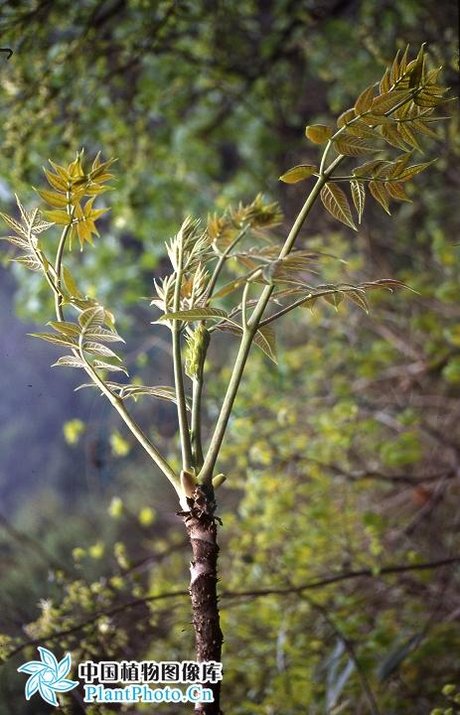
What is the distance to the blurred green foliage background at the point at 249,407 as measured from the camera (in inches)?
41.8

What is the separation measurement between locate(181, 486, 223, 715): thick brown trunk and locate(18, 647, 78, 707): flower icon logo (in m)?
0.16

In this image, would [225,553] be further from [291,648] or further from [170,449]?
[291,648]

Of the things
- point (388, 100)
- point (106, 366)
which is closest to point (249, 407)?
point (106, 366)

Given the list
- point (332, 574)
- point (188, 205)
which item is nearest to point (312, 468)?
point (332, 574)

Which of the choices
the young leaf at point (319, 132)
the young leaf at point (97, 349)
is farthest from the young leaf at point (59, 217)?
the young leaf at point (319, 132)

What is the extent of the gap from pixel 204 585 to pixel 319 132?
15.0 inches

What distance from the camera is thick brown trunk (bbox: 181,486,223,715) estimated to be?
60 centimetres

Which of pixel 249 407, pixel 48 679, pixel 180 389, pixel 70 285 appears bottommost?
pixel 48 679

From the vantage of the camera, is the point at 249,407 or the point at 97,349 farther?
the point at 249,407

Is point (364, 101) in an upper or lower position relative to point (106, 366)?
upper

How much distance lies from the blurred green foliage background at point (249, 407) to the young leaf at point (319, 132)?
Answer: 42cm

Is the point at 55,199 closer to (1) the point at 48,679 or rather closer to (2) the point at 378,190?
(2) the point at 378,190

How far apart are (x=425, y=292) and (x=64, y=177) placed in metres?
1.29

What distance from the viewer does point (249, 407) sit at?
1.53 metres
